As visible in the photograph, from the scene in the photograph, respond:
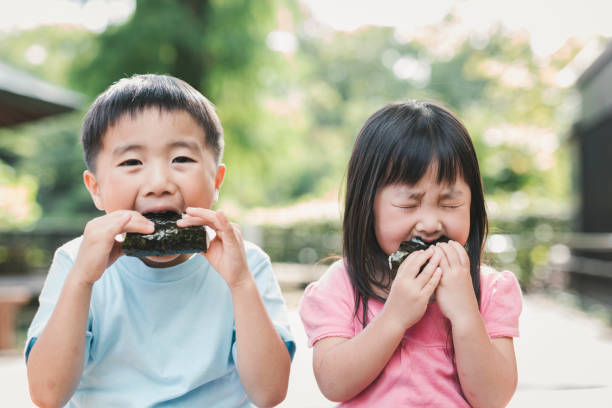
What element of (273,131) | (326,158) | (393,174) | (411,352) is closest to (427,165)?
(393,174)

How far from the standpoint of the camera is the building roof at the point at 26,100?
7.49 meters

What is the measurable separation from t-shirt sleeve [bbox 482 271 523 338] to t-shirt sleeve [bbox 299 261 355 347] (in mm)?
442

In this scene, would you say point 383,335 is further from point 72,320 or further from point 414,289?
point 72,320

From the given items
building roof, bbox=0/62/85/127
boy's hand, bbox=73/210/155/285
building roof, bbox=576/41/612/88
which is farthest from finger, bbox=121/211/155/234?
building roof, bbox=576/41/612/88

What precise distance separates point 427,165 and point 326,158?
32.3 metres

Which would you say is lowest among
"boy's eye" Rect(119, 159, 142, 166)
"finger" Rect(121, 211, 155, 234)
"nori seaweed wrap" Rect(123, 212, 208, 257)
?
"nori seaweed wrap" Rect(123, 212, 208, 257)

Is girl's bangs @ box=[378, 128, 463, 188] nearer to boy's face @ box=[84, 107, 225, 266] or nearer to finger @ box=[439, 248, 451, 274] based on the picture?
finger @ box=[439, 248, 451, 274]

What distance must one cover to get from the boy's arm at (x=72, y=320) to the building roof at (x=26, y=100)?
6518mm

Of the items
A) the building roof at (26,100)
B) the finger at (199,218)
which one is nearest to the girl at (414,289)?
the finger at (199,218)

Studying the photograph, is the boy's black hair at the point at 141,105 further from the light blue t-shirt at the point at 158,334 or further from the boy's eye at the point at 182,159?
the light blue t-shirt at the point at 158,334

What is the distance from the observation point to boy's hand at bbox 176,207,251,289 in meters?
1.77

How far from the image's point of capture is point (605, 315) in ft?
A: 30.9

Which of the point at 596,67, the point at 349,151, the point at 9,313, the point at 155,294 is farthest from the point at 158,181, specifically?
the point at 349,151

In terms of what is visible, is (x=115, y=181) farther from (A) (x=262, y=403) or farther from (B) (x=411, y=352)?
(B) (x=411, y=352)
